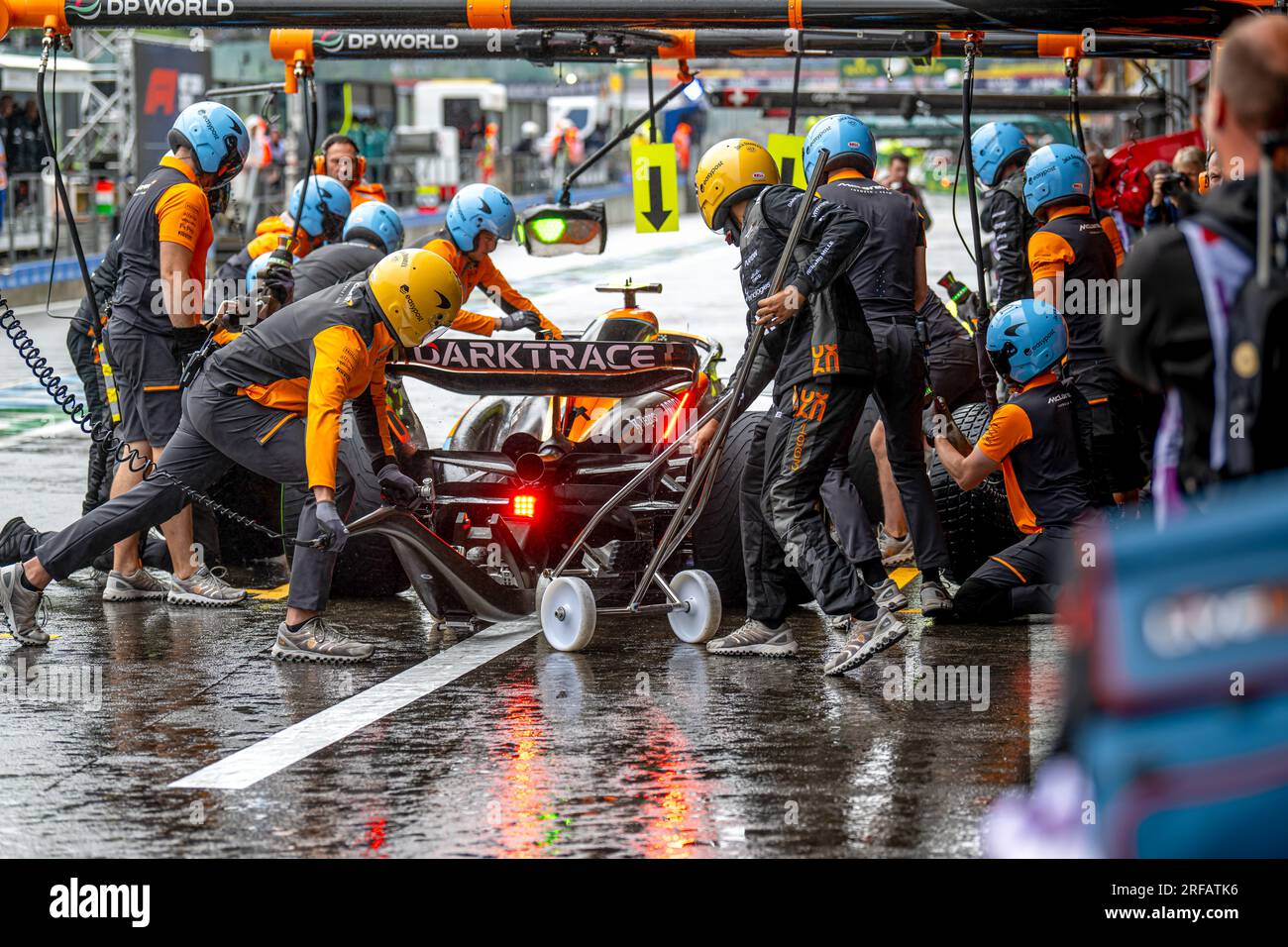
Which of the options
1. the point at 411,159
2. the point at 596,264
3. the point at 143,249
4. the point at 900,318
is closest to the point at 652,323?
the point at 900,318

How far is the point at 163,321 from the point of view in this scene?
28.0 ft

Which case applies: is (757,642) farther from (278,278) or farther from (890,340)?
(278,278)

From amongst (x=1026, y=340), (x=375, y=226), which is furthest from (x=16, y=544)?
(x=1026, y=340)

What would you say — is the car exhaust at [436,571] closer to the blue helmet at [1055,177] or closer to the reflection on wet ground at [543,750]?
the reflection on wet ground at [543,750]

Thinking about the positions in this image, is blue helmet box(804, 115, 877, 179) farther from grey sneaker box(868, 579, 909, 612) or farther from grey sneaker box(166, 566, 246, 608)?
grey sneaker box(166, 566, 246, 608)

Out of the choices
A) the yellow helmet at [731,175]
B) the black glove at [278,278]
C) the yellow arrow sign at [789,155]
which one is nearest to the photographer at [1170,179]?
the yellow arrow sign at [789,155]

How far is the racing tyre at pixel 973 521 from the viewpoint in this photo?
8.62 meters

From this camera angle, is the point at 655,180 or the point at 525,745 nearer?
the point at 525,745

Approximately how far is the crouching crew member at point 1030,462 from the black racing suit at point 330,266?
303 cm

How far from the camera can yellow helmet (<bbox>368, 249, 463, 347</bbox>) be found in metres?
7.23

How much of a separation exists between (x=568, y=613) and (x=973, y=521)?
2.20 m

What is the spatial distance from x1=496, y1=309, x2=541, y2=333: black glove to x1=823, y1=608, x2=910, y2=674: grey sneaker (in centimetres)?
328

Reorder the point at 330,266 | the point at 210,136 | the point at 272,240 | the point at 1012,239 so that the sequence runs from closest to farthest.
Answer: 1. the point at 210,136
2. the point at 330,266
3. the point at 1012,239
4. the point at 272,240
